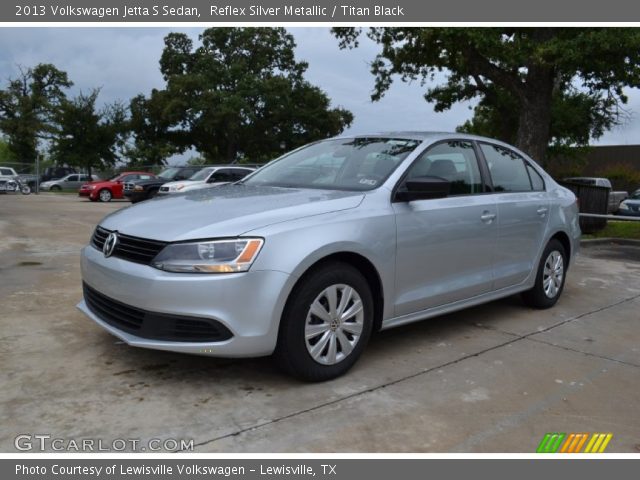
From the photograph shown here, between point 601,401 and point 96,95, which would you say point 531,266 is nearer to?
point 601,401

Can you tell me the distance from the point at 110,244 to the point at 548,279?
3.92m

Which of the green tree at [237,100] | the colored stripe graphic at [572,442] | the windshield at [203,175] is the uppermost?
the green tree at [237,100]

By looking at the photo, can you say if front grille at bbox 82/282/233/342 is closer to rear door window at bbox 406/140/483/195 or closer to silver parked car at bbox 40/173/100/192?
rear door window at bbox 406/140/483/195

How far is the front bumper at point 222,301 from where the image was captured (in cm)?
319

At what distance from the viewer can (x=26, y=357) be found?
3.86 meters

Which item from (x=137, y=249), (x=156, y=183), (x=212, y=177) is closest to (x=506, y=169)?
(x=137, y=249)

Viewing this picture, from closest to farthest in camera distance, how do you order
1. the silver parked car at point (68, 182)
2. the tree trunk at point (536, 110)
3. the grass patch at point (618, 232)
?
the grass patch at point (618, 232)
the tree trunk at point (536, 110)
the silver parked car at point (68, 182)

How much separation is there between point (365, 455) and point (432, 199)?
2.06m

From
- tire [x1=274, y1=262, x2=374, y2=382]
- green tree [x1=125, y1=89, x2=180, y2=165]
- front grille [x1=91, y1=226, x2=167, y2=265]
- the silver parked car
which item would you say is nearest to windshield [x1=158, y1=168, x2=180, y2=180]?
front grille [x1=91, y1=226, x2=167, y2=265]

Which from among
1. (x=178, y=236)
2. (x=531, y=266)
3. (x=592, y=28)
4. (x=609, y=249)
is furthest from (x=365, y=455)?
(x=592, y=28)

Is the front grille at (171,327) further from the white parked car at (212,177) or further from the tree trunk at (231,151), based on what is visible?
the tree trunk at (231,151)

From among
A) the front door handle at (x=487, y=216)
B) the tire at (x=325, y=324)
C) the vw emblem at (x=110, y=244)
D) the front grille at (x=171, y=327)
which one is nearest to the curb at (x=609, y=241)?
the front door handle at (x=487, y=216)

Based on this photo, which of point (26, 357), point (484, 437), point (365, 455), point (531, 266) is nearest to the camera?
point (365, 455)

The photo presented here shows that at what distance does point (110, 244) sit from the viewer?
363 centimetres
